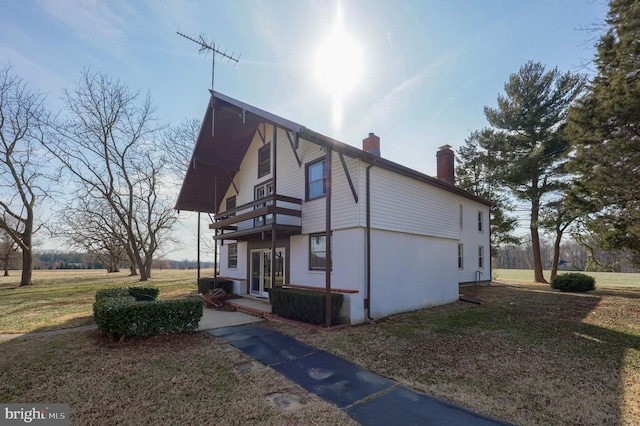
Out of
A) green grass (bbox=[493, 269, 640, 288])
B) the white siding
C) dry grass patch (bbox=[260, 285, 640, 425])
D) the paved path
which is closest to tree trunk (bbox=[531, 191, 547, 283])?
green grass (bbox=[493, 269, 640, 288])

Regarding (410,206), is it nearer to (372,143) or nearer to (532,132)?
(372,143)

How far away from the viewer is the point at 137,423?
11.7 feet

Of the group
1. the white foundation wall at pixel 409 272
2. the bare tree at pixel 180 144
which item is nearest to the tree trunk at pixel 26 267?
the bare tree at pixel 180 144

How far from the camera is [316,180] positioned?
35.1ft

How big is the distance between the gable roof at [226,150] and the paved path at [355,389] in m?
5.29

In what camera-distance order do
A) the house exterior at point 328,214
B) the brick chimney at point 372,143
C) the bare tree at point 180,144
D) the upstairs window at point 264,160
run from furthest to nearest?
the bare tree at point 180,144 < the upstairs window at point 264,160 < the brick chimney at point 372,143 < the house exterior at point 328,214

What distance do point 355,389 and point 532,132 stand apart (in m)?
23.6

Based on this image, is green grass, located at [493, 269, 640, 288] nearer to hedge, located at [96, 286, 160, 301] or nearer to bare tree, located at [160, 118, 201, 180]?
hedge, located at [96, 286, 160, 301]

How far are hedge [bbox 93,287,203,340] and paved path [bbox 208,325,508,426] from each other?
1.42 m

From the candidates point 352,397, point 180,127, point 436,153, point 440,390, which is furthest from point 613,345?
point 180,127

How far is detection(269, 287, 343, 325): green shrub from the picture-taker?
834cm

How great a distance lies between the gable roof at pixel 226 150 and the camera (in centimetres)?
880

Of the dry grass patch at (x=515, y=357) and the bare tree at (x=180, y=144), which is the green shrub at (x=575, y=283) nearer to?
the dry grass patch at (x=515, y=357)

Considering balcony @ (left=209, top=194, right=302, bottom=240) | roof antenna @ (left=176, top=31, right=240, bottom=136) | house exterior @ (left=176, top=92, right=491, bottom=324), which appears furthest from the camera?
roof antenna @ (left=176, top=31, right=240, bottom=136)
